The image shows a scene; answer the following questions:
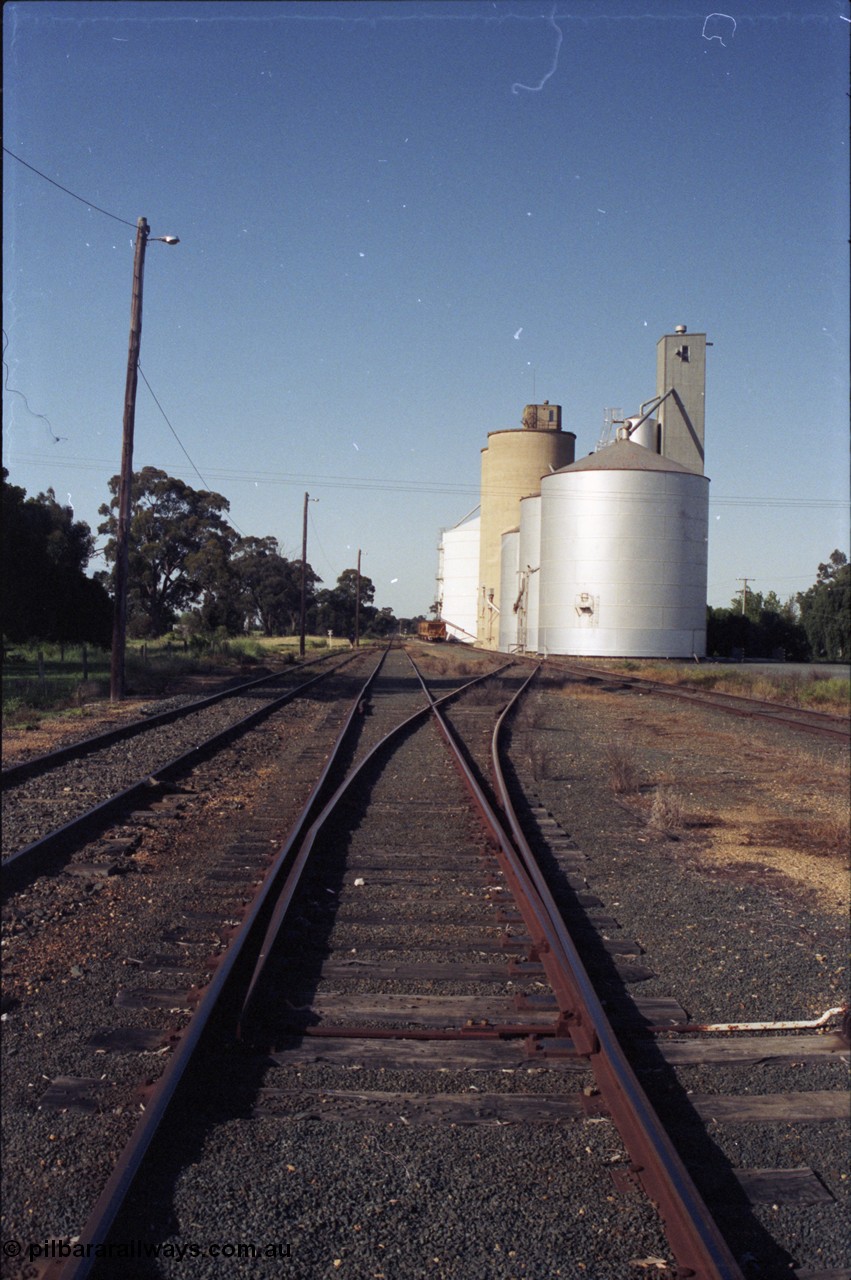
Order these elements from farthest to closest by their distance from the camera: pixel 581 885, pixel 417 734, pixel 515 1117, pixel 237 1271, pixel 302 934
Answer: pixel 417 734
pixel 581 885
pixel 302 934
pixel 515 1117
pixel 237 1271

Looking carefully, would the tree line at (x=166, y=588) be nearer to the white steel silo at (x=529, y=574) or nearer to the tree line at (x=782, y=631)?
the tree line at (x=782, y=631)

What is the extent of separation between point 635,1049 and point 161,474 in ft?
182

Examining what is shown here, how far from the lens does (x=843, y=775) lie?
13023mm

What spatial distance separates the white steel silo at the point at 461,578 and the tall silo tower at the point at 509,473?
13024 mm

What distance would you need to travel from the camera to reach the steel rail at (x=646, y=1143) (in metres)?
2.77

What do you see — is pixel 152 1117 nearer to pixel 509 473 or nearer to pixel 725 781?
pixel 725 781

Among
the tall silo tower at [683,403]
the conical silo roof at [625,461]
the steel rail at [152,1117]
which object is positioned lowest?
the steel rail at [152,1117]

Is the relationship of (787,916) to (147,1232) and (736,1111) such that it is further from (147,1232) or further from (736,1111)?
(147,1232)

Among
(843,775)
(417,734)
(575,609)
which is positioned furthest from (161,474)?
(843,775)

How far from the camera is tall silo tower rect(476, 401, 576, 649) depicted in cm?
7312

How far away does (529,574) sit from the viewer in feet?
183

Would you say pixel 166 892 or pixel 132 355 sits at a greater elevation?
pixel 132 355

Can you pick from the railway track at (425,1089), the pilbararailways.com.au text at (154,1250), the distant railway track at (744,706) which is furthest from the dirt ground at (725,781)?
the pilbararailways.com.au text at (154,1250)

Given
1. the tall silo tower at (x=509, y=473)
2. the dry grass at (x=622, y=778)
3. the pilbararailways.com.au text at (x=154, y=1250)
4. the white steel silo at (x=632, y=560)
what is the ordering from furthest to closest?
the tall silo tower at (x=509, y=473) → the white steel silo at (x=632, y=560) → the dry grass at (x=622, y=778) → the pilbararailways.com.au text at (x=154, y=1250)
